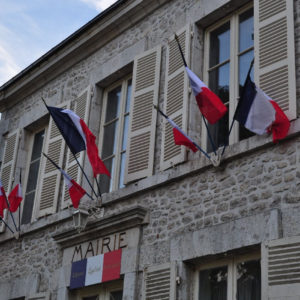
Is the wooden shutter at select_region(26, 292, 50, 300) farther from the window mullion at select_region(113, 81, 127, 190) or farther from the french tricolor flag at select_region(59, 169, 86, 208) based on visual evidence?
the window mullion at select_region(113, 81, 127, 190)

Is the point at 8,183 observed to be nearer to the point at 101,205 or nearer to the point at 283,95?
the point at 101,205

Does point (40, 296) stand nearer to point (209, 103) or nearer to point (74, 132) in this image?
point (74, 132)

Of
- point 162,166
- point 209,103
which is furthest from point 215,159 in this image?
point 162,166

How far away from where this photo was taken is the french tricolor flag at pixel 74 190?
25.1 ft


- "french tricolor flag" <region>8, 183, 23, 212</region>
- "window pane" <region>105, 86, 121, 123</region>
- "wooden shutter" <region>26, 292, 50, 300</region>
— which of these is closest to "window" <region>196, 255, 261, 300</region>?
"wooden shutter" <region>26, 292, 50, 300</region>

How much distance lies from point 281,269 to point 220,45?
307 cm

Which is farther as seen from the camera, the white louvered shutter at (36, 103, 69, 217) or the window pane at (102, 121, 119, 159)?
the white louvered shutter at (36, 103, 69, 217)

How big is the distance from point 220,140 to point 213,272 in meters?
1.46

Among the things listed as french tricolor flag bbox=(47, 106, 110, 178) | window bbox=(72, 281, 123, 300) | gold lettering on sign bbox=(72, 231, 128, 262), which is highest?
french tricolor flag bbox=(47, 106, 110, 178)

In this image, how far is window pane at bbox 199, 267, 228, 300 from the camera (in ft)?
19.1

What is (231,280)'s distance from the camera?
572cm

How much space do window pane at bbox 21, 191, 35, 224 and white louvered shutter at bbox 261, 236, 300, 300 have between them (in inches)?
200

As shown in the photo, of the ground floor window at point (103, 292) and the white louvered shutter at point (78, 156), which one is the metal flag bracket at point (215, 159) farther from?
the white louvered shutter at point (78, 156)

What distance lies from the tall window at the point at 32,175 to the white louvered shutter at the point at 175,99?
127 inches
